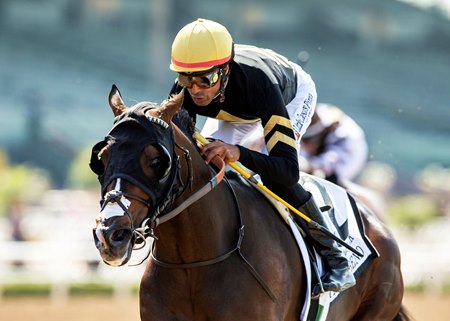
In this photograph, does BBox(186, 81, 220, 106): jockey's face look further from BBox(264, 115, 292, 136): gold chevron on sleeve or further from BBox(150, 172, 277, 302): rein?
BBox(150, 172, 277, 302): rein

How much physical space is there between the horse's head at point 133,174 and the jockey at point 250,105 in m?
0.36

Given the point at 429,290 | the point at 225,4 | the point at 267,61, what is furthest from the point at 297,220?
the point at 225,4

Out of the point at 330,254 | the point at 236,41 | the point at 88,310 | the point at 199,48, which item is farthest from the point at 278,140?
the point at 236,41

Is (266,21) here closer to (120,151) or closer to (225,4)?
(225,4)

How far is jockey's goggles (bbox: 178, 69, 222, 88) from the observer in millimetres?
4266

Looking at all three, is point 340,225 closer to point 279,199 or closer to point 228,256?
point 279,199

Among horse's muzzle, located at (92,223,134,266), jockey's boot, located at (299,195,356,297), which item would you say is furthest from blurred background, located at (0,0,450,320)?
horse's muzzle, located at (92,223,134,266)

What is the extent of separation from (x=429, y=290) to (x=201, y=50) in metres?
9.62

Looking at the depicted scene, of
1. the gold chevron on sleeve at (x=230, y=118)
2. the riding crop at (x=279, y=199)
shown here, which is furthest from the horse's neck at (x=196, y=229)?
the gold chevron on sleeve at (x=230, y=118)

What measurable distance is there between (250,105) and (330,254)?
0.95m

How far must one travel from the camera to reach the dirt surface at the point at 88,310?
34.8ft

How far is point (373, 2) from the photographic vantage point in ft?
115

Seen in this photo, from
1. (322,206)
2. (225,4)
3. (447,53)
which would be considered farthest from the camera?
(447,53)

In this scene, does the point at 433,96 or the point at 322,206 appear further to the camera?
the point at 433,96
